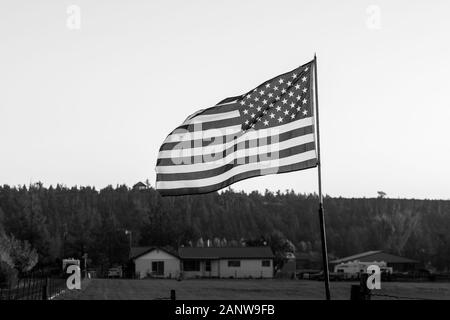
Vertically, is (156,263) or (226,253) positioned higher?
(226,253)

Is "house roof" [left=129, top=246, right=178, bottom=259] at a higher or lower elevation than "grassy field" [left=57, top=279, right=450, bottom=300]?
higher

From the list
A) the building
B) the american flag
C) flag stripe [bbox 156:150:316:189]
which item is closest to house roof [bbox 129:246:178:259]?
the building

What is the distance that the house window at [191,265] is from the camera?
302 ft

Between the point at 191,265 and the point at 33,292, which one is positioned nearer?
the point at 33,292

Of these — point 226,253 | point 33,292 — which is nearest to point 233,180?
point 33,292

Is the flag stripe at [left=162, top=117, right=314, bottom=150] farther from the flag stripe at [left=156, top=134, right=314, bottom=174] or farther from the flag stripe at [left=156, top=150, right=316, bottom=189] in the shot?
the flag stripe at [left=156, top=150, right=316, bottom=189]

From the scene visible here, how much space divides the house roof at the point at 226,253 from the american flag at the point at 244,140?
249ft

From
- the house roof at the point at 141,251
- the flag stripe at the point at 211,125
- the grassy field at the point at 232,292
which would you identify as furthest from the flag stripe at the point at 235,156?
the house roof at the point at 141,251

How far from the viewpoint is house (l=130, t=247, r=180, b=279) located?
89.1 meters

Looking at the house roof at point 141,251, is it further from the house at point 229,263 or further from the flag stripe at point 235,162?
the flag stripe at point 235,162

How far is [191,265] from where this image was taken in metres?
92.9

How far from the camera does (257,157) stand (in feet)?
49.2

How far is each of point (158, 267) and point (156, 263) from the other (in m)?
0.57

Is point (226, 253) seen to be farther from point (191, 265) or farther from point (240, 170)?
point (240, 170)
